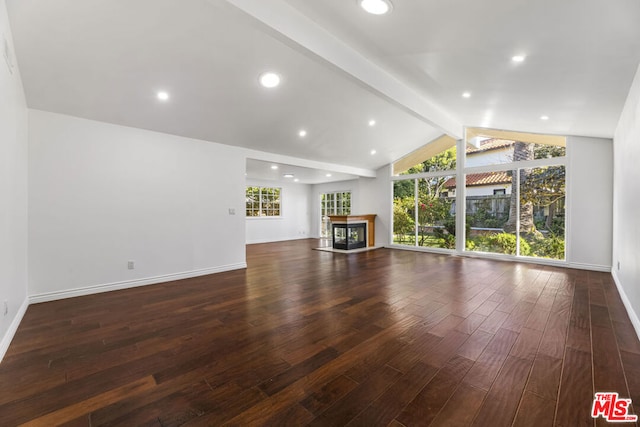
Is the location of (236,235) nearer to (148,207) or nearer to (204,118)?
(148,207)

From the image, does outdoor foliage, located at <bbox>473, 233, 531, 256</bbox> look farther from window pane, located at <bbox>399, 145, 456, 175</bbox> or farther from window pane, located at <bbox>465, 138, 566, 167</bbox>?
window pane, located at <bbox>399, 145, 456, 175</bbox>

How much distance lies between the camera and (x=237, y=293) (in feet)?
12.3

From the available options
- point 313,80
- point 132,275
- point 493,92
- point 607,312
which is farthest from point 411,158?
point 132,275

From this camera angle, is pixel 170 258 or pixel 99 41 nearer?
pixel 99 41

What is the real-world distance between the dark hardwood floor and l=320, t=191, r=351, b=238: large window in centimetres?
667

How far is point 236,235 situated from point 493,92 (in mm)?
4615

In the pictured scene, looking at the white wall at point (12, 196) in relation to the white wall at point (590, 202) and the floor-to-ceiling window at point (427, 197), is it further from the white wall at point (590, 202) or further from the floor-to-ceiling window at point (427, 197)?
the white wall at point (590, 202)

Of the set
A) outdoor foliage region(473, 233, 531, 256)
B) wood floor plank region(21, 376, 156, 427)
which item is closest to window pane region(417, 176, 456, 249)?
outdoor foliage region(473, 233, 531, 256)

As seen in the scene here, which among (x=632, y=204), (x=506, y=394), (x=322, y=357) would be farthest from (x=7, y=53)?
(x=632, y=204)

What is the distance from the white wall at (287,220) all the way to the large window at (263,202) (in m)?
0.15

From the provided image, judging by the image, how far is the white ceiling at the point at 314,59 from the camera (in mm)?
2197

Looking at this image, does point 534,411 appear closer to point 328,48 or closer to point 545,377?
point 545,377

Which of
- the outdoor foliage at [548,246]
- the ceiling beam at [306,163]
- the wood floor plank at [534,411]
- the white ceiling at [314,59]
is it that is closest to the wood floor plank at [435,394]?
the wood floor plank at [534,411]

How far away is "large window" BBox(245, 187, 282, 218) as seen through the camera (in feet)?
31.2
